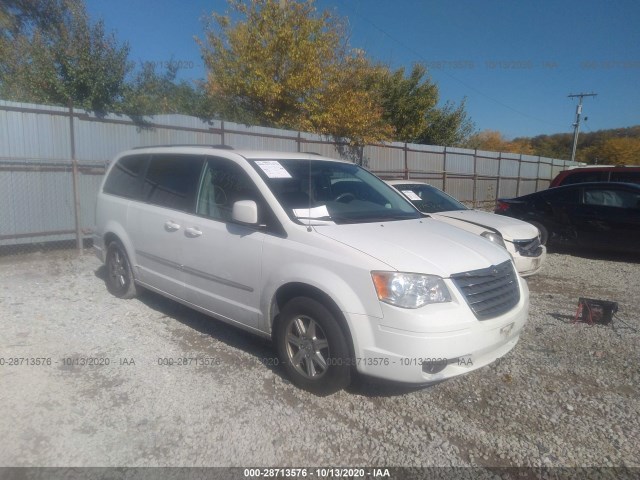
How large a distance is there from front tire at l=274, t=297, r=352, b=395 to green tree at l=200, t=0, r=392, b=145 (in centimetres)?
1048

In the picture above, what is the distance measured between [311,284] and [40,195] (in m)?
6.39

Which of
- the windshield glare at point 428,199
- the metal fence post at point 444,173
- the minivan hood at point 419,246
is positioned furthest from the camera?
the metal fence post at point 444,173

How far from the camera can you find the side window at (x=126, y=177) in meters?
5.34

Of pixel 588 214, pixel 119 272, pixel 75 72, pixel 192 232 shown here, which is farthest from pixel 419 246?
pixel 75 72

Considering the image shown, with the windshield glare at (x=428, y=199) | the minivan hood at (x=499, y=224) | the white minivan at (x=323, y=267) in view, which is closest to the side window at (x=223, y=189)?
the white minivan at (x=323, y=267)

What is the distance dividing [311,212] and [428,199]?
4606 millimetres

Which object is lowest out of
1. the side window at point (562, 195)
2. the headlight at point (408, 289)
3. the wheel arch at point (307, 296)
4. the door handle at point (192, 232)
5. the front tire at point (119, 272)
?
the front tire at point (119, 272)

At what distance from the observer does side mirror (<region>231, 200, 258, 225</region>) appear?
3.61 m

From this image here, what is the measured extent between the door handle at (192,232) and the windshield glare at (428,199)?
157 inches

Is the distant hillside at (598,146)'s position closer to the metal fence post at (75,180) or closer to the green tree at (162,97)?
the green tree at (162,97)

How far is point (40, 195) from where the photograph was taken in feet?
25.4

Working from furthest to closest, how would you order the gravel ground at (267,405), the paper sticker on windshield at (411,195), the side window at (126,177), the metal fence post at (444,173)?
1. the metal fence post at (444,173)
2. the paper sticker on windshield at (411,195)
3. the side window at (126,177)
4. the gravel ground at (267,405)

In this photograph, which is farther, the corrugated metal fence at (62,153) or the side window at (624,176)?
the side window at (624,176)

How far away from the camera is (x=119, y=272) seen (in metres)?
5.59
